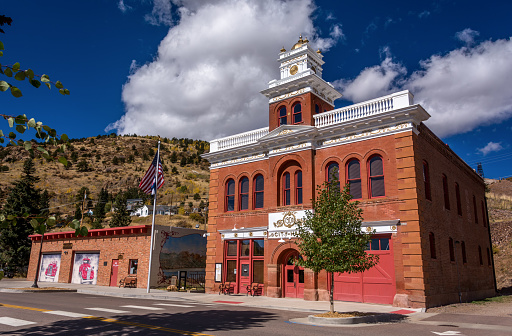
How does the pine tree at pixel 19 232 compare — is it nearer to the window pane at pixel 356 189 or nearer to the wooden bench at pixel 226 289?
the wooden bench at pixel 226 289

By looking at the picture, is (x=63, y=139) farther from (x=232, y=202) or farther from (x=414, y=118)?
(x=232, y=202)

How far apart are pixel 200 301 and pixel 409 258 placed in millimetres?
11317

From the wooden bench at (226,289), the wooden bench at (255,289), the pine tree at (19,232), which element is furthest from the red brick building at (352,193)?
the pine tree at (19,232)

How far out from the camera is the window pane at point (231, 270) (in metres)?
25.2

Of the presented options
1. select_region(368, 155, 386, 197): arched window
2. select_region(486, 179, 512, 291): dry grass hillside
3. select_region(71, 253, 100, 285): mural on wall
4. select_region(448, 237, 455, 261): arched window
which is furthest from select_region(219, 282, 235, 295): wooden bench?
select_region(486, 179, 512, 291): dry grass hillside

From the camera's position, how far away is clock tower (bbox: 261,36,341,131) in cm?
2455

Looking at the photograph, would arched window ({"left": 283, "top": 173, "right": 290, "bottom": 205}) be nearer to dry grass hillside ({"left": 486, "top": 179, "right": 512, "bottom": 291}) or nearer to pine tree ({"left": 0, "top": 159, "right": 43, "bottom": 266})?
dry grass hillside ({"left": 486, "top": 179, "right": 512, "bottom": 291})

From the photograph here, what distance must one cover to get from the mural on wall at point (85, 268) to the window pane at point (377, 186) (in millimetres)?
25342

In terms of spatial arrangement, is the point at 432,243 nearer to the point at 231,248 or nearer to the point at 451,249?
the point at 451,249

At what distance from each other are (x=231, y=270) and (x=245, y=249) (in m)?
1.82

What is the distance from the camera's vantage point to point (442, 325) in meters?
12.9

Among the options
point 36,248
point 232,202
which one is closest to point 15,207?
point 36,248

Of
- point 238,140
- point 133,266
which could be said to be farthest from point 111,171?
point 238,140

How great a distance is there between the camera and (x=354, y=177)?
21.1m
